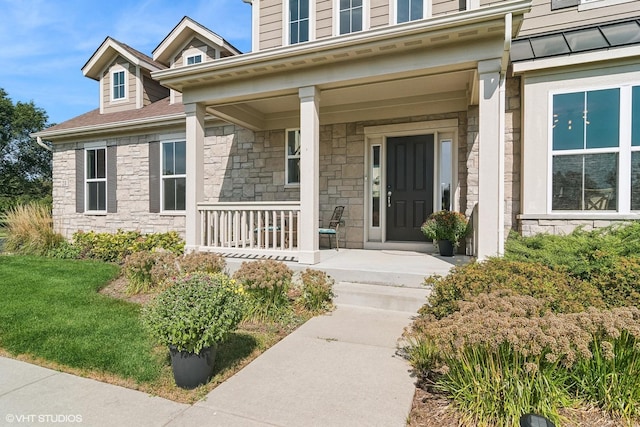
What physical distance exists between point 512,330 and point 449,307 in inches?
40.0

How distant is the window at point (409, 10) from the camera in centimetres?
628

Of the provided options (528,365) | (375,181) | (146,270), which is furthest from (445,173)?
(146,270)

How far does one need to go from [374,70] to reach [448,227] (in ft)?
8.56

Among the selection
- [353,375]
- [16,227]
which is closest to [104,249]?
[16,227]

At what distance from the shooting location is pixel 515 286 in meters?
2.79

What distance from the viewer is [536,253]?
12.5 ft

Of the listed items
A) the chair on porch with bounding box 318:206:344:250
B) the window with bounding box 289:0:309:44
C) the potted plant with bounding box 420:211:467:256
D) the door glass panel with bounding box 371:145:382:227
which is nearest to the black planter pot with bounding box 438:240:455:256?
the potted plant with bounding box 420:211:467:256

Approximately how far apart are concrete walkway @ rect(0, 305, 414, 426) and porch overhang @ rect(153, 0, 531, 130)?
3506 millimetres

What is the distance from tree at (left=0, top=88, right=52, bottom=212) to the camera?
24.5m

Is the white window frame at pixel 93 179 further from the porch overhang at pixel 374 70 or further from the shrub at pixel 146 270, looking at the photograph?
the shrub at pixel 146 270

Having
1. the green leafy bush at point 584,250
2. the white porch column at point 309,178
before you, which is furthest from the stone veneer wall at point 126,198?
the green leafy bush at point 584,250

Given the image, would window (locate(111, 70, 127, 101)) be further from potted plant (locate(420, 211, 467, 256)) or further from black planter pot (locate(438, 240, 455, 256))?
black planter pot (locate(438, 240, 455, 256))

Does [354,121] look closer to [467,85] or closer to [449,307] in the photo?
[467,85]

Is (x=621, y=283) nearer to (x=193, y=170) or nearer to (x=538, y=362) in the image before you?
(x=538, y=362)
